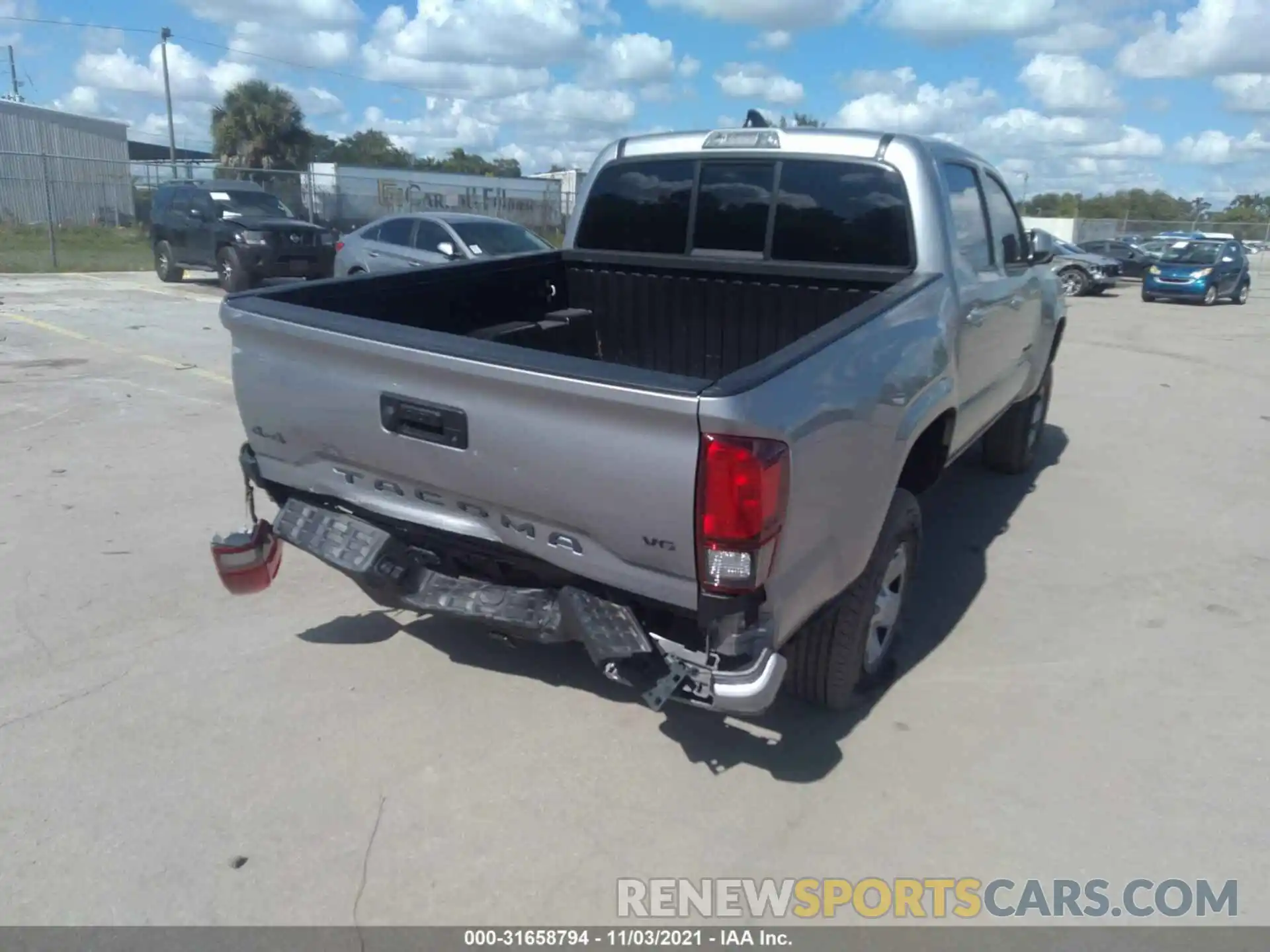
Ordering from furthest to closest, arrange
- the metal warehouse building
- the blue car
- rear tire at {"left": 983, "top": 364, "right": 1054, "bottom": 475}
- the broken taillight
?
the metal warehouse building < the blue car < rear tire at {"left": 983, "top": 364, "right": 1054, "bottom": 475} < the broken taillight

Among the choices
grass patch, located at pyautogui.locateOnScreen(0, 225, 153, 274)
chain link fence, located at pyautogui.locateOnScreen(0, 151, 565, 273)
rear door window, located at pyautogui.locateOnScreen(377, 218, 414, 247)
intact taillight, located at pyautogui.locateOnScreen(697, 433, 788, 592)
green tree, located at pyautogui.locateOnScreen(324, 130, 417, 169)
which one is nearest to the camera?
intact taillight, located at pyautogui.locateOnScreen(697, 433, 788, 592)

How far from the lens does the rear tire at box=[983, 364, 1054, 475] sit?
6.59 meters

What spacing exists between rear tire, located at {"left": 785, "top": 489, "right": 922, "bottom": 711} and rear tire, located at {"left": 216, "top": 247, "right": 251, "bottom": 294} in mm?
14362

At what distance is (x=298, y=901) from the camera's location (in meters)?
2.77

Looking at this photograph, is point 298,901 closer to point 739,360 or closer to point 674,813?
point 674,813

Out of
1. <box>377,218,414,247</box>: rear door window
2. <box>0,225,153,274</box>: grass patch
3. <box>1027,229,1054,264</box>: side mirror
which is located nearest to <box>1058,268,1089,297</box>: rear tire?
<box>377,218,414,247</box>: rear door window

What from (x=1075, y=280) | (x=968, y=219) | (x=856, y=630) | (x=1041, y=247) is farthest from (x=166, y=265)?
(x=1075, y=280)

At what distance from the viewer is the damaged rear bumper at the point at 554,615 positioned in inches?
111

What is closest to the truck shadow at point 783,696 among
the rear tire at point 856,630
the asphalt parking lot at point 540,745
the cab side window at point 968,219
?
the asphalt parking lot at point 540,745

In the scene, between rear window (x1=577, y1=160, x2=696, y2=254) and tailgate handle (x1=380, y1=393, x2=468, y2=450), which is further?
rear window (x1=577, y1=160, x2=696, y2=254)

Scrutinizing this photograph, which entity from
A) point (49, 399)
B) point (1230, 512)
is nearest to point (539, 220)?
point (49, 399)

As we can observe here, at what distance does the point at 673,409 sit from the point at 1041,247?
13.1 feet
